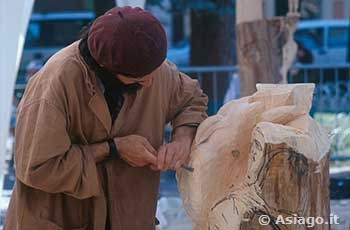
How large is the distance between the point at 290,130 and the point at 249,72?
9.64 ft

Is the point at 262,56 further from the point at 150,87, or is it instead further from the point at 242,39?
the point at 150,87

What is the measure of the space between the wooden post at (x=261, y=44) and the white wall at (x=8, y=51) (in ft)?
5.01

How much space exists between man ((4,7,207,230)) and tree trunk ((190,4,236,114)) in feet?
20.2

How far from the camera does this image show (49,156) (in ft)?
6.48

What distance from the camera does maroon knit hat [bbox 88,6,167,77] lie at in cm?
187

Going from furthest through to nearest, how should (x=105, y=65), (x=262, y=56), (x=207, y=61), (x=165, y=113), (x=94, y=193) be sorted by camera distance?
(x=207, y=61) < (x=262, y=56) < (x=165, y=113) < (x=94, y=193) < (x=105, y=65)

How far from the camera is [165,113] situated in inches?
89.2

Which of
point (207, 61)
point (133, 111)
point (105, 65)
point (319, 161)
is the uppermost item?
point (105, 65)

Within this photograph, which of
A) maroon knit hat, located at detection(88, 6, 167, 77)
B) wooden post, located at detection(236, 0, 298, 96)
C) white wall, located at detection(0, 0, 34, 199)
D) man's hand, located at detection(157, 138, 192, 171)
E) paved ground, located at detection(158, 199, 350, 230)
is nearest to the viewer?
maroon knit hat, located at detection(88, 6, 167, 77)

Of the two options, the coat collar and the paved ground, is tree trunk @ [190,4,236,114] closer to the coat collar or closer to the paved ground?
the paved ground

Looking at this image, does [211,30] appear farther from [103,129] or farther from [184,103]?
[103,129]

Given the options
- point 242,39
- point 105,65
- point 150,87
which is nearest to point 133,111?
point 150,87

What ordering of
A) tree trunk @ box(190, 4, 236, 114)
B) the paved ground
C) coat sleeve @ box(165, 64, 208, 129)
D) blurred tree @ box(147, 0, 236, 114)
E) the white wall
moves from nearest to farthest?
coat sleeve @ box(165, 64, 208, 129) → the paved ground → the white wall → blurred tree @ box(147, 0, 236, 114) → tree trunk @ box(190, 4, 236, 114)

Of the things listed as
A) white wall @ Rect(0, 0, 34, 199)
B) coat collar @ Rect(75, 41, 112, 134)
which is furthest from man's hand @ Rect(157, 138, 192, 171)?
white wall @ Rect(0, 0, 34, 199)
